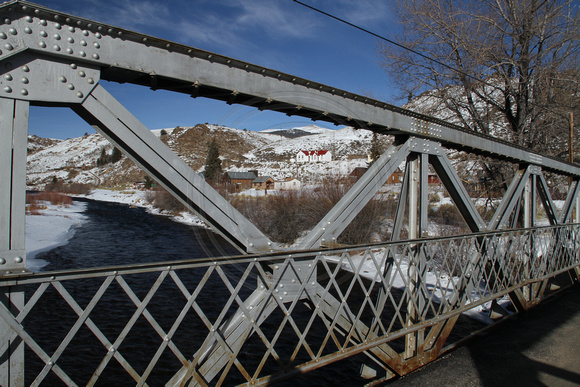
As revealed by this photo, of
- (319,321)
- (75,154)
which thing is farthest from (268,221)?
(75,154)

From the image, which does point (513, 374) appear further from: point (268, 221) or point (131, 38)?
point (268, 221)

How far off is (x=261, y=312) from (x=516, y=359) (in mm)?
4294

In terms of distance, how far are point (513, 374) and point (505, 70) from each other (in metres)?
14.4

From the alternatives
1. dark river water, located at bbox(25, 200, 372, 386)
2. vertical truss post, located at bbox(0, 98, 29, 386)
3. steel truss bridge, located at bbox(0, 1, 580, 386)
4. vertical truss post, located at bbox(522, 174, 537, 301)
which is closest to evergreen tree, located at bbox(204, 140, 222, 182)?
steel truss bridge, located at bbox(0, 1, 580, 386)

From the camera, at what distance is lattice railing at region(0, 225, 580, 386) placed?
107 inches

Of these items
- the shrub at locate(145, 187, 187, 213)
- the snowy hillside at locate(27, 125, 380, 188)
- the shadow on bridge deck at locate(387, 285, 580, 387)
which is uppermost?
the snowy hillside at locate(27, 125, 380, 188)

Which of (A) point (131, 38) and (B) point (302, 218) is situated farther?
(B) point (302, 218)

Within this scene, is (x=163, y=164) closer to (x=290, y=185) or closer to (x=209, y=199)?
(x=209, y=199)

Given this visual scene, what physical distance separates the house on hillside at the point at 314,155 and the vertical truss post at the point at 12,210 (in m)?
9.22

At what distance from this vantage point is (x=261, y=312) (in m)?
3.45

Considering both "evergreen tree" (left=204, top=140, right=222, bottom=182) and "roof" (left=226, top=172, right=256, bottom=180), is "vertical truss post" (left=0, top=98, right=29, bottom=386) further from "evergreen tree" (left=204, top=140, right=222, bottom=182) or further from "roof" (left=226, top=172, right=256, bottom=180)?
"roof" (left=226, top=172, right=256, bottom=180)

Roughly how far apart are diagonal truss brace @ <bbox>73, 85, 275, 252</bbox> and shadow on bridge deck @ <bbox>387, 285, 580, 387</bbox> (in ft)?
9.81

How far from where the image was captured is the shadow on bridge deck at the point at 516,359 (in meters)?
4.86

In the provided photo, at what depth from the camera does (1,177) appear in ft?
7.53
